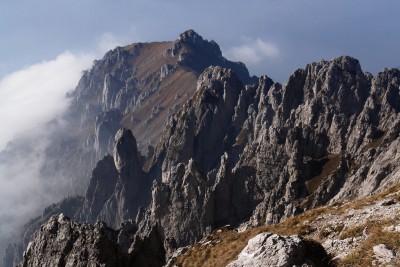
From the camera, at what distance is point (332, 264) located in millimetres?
25641

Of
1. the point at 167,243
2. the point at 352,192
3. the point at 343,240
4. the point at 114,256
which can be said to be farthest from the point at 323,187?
the point at 343,240

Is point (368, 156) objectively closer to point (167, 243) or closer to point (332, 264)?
point (167, 243)

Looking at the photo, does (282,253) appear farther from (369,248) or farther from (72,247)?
(72,247)

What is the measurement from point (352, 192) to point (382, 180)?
17.4 m

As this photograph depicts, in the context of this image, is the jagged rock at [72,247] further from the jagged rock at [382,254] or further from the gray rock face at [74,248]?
the jagged rock at [382,254]

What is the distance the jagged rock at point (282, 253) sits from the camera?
2525 cm

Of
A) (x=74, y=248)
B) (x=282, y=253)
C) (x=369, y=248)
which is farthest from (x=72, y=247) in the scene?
(x=369, y=248)

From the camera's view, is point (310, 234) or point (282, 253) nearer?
point (282, 253)

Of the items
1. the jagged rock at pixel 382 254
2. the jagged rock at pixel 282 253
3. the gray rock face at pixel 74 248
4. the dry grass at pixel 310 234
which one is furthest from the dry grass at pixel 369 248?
the gray rock face at pixel 74 248

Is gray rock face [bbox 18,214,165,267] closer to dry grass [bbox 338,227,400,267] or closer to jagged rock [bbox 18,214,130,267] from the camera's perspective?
jagged rock [bbox 18,214,130,267]

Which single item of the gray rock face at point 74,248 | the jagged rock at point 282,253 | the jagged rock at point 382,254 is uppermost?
the gray rock face at point 74,248

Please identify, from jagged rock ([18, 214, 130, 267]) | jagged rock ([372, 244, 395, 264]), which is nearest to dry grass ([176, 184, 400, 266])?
jagged rock ([372, 244, 395, 264])

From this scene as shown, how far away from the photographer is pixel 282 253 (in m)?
25.4

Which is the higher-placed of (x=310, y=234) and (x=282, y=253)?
(x=310, y=234)
